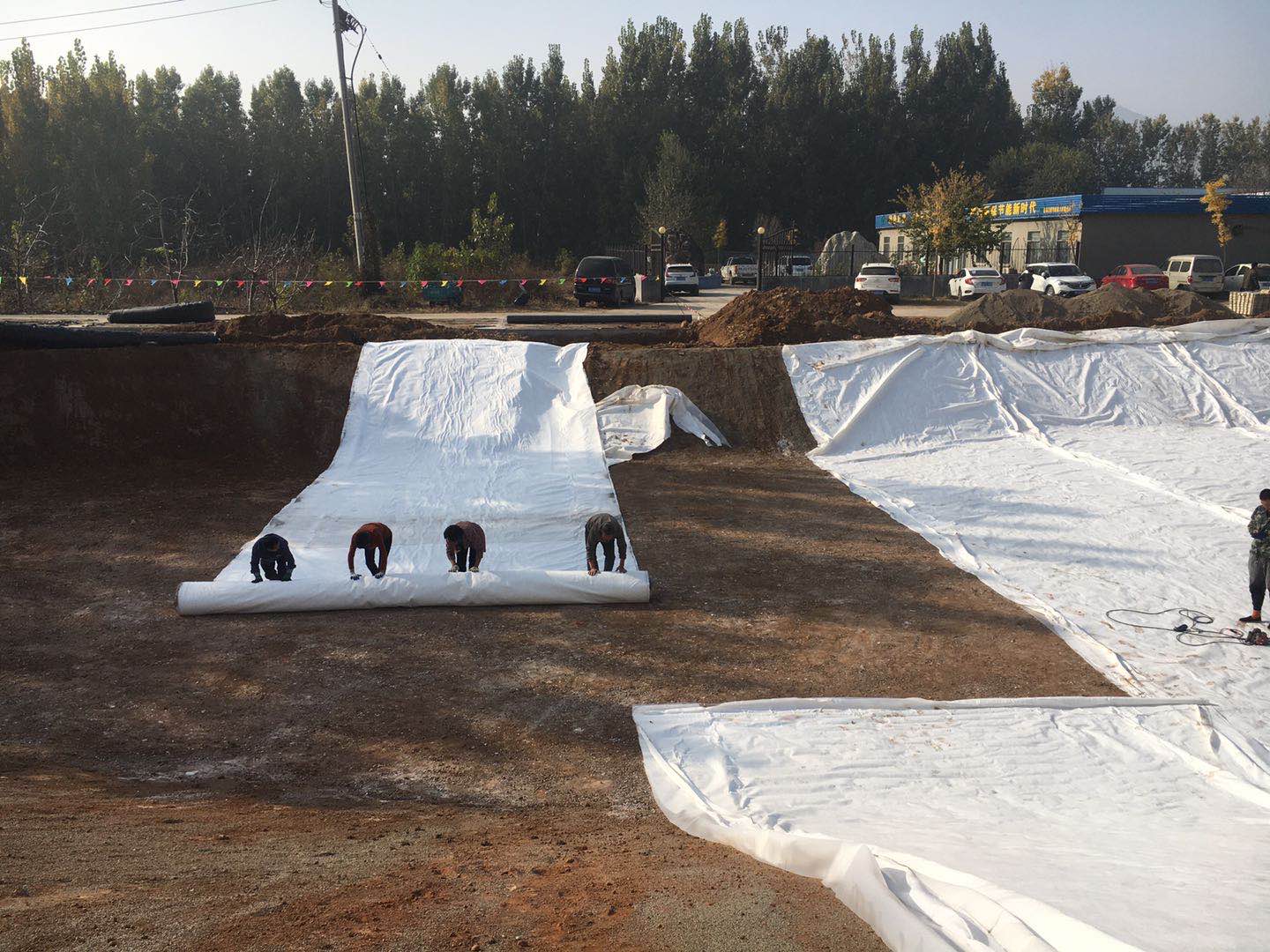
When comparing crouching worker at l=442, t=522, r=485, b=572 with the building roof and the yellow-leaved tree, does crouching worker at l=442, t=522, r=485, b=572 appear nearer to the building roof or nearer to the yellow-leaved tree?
the building roof

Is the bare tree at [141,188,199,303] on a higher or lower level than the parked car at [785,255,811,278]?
higher

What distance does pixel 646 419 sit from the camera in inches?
588

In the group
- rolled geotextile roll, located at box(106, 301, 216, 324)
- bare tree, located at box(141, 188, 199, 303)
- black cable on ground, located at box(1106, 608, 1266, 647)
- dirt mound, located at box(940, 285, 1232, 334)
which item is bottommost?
black cable on ground, located at box(1106, 608, 1266, 647)

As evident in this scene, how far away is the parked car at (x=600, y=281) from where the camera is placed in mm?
29766

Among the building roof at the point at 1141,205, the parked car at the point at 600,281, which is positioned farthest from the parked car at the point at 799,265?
the parked car at the point at 600,281

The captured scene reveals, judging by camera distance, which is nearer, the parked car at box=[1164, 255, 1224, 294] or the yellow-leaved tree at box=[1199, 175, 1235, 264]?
the parked car at box=[1164, 255, 1224, 294]

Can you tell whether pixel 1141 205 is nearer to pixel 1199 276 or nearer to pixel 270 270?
pixel 1199 276

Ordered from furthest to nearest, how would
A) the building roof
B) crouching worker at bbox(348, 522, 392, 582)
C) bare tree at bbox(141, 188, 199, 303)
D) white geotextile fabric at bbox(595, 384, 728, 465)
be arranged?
bare tree at bbox(141, 188, 199, 303) → the building roof → white geotextile fabric at bbox(595, 384, 728, 465) → crouching worker at bbox(348, 522, 392, 582)

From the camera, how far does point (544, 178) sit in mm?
60031

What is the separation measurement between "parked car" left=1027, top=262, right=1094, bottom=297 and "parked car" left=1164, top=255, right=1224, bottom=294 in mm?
2762

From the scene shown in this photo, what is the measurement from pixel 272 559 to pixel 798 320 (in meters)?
12.4

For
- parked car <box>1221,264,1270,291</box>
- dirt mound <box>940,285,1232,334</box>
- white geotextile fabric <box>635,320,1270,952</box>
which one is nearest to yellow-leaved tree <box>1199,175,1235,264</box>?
parked car <box>1221,264,1270,291</box>

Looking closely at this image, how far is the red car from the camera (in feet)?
102

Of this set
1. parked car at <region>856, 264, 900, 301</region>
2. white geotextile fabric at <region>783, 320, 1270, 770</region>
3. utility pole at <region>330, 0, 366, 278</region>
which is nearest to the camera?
white geotextile fabric at <region>783, 320, 1270, 770</region>
